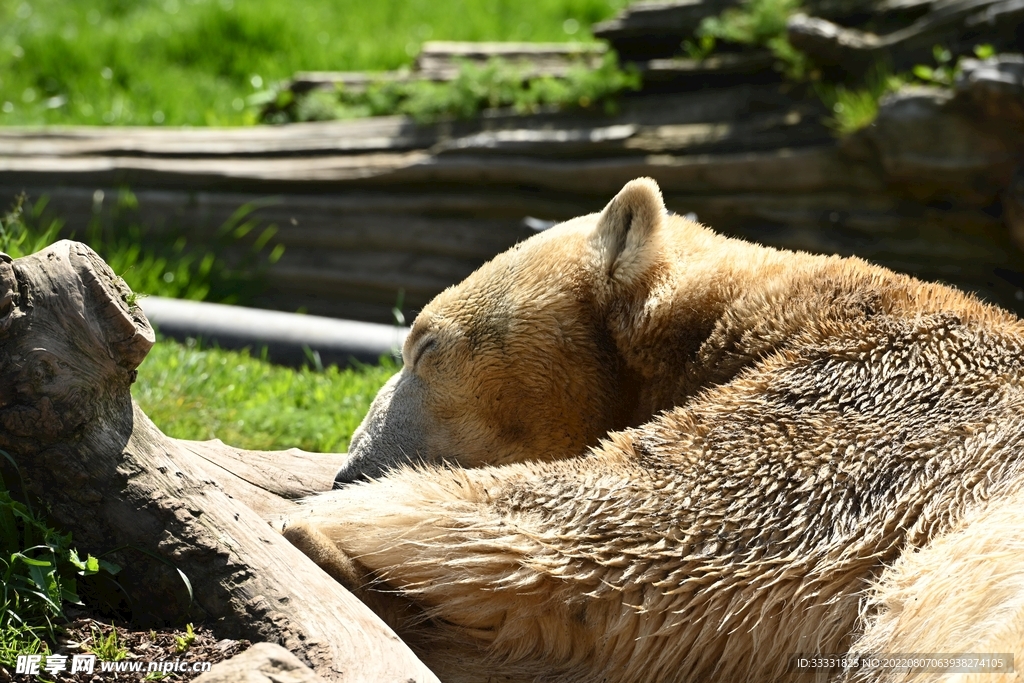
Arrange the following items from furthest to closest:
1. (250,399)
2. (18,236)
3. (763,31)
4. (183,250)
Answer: (183,250) → (763,31) → (250,399) → (18,236)

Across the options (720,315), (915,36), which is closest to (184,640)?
(720,315)

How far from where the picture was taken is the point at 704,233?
3.46 m

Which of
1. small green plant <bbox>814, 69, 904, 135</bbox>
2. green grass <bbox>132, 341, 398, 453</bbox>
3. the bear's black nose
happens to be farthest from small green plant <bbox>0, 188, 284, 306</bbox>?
small green plant <bbox>814, 69, 904, 135</bbox>

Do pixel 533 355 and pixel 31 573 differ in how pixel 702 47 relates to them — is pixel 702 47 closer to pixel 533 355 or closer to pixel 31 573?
pixel 533 355

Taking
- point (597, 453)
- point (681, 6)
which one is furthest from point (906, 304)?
point (681, 6)

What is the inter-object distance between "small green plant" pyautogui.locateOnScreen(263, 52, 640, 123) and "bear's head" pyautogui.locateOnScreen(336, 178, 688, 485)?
12.0 ft

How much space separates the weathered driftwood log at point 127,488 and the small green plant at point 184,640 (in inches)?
2.4

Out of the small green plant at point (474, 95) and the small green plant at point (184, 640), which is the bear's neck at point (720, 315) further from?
the small green plant at point (474, 95)

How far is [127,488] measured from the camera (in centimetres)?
228

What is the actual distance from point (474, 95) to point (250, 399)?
3.24 meters

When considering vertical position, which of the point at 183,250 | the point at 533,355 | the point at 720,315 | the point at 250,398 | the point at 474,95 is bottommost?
the point at 250,398

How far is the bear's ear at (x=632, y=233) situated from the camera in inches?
125

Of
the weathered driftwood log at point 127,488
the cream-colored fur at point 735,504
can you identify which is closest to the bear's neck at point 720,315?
the cream-colored fur at point 735,504

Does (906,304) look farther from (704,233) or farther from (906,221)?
(906,221)
